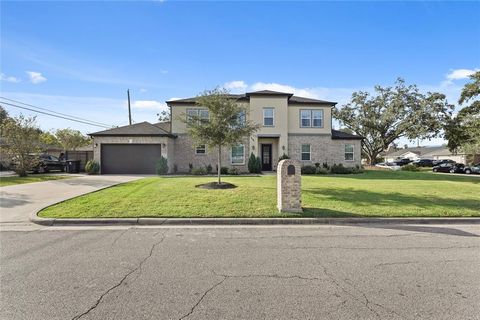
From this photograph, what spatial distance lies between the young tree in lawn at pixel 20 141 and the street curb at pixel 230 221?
15450 millimetres

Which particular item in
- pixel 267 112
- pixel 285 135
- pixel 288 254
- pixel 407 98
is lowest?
pixel 288 254

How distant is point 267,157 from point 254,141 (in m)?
2.43

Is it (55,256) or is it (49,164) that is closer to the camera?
(55,256)

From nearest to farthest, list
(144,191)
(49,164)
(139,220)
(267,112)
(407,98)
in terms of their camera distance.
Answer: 1. (139,220)
2. (144,191)
3. (267,112)
4. (49,164)
5. (407,98)

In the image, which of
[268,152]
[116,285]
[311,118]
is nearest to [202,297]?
[116,285]

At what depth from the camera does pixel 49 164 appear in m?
25.1

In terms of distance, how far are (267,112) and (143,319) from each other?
838 inches

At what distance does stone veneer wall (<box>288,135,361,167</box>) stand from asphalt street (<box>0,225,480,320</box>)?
1772 cm

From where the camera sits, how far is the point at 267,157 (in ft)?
82.0

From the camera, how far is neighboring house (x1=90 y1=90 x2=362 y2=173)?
21.7 metres

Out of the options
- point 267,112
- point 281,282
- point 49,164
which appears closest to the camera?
point 281,282

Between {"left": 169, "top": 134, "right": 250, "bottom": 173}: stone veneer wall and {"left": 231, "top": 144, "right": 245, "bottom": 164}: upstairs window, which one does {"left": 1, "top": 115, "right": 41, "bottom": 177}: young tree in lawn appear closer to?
{"left": 169, "top": 134, "right": 250, "bottom": 173}: stone veneer wall

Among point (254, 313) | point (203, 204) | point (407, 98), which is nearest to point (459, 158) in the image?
point (407, 98)

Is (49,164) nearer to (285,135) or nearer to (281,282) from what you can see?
(285,135)
